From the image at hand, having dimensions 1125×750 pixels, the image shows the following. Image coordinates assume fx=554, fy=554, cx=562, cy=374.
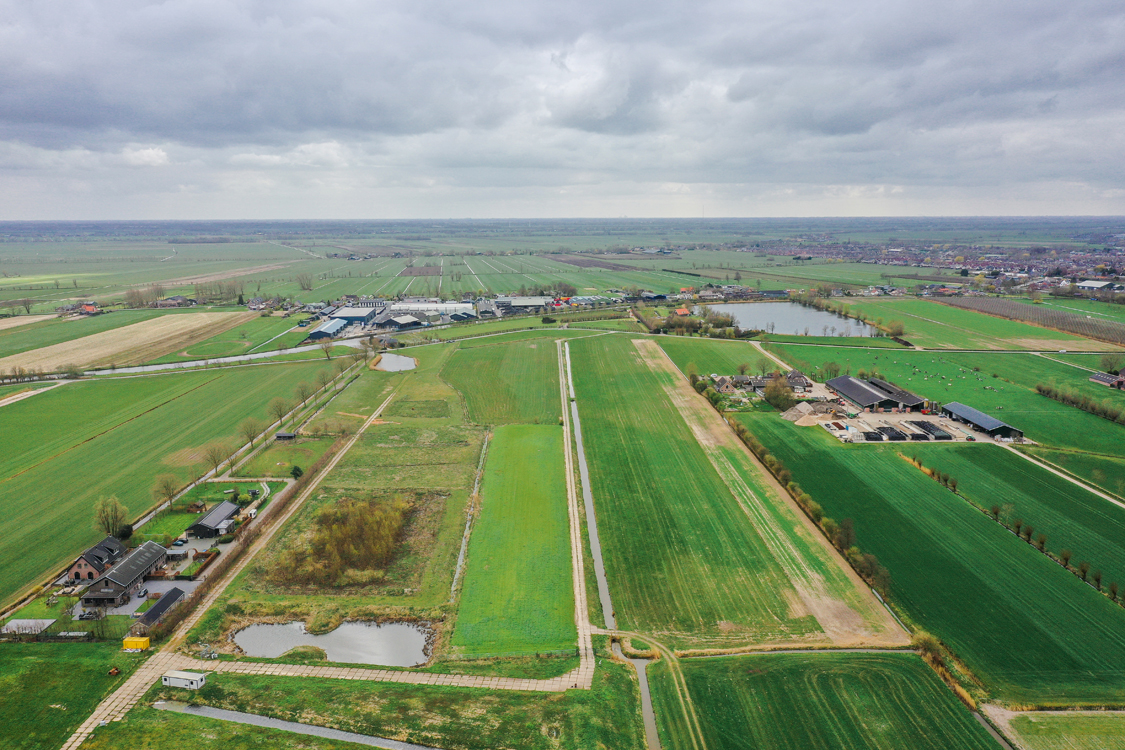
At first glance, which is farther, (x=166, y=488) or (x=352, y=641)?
(x=166, y=488)

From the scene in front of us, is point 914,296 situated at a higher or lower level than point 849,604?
higher

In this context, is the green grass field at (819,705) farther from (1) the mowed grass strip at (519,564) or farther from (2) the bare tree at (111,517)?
(2) the bare tree at (111,517)

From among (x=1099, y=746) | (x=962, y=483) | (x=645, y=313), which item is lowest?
(x=1099, y=746)

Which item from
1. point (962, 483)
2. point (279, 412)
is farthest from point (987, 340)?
point (279, 412)

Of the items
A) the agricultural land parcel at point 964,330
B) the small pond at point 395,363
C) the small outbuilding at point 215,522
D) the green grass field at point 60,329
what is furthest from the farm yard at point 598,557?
the green grass field at point 60,329

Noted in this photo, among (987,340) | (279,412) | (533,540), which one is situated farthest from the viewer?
(987,340)

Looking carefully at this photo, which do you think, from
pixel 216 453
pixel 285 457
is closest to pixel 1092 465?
pixel 285 457

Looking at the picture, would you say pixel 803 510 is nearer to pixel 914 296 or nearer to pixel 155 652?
pixel 155 652

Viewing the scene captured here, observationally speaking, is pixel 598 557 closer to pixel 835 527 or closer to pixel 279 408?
pixel 835 527
